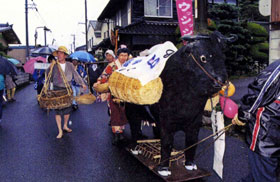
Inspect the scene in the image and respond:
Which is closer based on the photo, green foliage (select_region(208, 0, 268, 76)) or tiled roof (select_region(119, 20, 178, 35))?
green foliage (select_region(208, 0, 268, 76))

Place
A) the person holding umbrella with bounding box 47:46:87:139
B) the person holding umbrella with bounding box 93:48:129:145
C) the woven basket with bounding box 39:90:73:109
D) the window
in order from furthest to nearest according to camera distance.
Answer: the window → the person holding umbrella with bounding box 47:46:87:139 → the woven basket with bounding box 39:90:73:109 → the person holding umbrella with bounding box 93:48:129:145

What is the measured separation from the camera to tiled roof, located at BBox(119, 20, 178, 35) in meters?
18.9

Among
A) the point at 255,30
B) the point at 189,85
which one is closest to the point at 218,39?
the point at 189,85

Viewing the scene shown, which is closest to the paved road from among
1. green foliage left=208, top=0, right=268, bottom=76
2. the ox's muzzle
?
the ox's muzzle

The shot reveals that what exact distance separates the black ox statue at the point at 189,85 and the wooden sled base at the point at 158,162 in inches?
5.0

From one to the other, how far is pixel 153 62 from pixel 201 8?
382 cm

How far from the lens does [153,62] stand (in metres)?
4.26

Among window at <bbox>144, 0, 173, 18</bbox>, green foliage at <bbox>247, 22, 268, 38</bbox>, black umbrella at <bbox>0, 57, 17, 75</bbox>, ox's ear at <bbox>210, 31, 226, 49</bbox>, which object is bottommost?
black umbrella at <bbox>0, 57, 17, 75</bbox>

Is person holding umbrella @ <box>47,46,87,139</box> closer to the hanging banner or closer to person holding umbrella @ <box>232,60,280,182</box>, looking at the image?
the hanging banner

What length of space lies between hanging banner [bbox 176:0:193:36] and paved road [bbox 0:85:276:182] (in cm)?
288

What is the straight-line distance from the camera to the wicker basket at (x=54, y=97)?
6.70 meters

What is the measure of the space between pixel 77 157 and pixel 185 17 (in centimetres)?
503

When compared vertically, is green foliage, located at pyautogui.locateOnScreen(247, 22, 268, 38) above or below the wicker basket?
above

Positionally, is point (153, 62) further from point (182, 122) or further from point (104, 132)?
point (104, 132)
